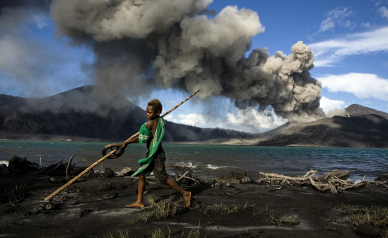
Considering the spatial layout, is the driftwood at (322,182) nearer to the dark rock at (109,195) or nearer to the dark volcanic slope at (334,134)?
the dark rock at (109,195)

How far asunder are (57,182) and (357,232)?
6.84 m

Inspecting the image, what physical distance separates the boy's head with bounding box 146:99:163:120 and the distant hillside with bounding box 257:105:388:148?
166791mm

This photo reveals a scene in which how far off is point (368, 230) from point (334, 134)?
188262 millimetres

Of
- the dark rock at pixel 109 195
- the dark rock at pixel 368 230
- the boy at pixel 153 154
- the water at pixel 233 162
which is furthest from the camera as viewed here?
the water at pixel 233 162

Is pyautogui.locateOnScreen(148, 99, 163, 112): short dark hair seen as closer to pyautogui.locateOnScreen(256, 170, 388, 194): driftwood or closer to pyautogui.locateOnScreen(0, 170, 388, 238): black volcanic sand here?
pyautogui.locateOnScreen(0, 170, 388, 238): black volcanic sand

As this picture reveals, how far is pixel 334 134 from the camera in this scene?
544 feet

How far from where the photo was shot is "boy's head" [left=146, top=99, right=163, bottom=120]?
4254mm

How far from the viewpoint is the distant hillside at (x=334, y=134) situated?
159 metres

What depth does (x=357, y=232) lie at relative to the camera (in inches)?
128

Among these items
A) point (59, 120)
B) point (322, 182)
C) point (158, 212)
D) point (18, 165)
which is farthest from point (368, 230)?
point (59, 120)

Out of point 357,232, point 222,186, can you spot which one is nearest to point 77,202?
point 222,186

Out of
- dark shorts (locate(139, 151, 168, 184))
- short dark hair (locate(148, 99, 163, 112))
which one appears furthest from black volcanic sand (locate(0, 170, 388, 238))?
short dark hair (locate(148, 99, 163, 112))

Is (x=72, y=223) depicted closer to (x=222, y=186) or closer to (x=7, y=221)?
(x=7, y=221)

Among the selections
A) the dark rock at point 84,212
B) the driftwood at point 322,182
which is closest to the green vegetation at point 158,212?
the dark rock at point 84,212
